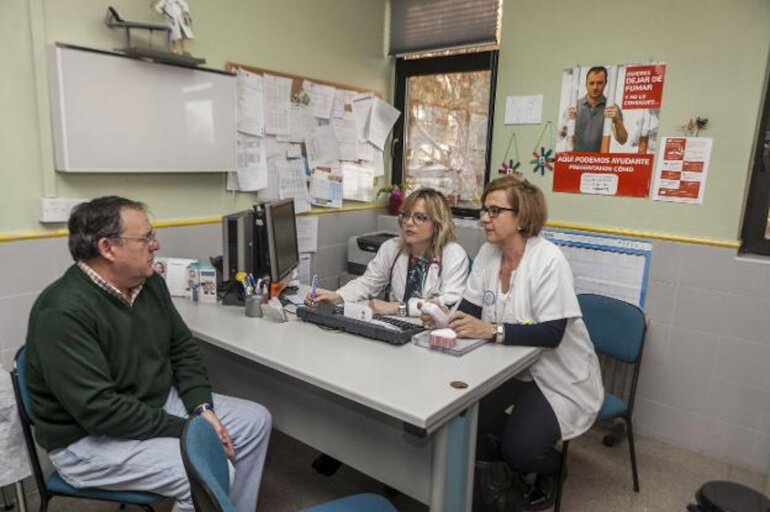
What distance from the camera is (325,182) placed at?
314 centimetres

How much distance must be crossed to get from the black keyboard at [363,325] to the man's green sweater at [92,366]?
1.75 ft

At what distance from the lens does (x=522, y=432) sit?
188cm

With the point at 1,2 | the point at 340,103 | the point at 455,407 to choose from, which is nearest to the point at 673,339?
the point at 455,407

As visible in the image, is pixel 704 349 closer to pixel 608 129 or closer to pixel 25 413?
pixel 608 129

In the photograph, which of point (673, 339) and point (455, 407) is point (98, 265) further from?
point (673, 339)

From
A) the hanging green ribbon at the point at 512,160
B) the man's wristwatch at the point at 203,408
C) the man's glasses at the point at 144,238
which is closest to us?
the man's glasses at the point at 144,238

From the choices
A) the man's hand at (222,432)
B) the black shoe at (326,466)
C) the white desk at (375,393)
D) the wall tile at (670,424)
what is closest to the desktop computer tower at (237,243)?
the white desk at (375,393)

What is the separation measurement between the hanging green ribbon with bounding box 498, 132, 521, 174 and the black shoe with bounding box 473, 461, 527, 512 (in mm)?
1731

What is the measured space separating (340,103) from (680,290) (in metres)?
2.11

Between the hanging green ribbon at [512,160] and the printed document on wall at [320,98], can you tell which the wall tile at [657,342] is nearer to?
the hanging green ribbon at [512,160]

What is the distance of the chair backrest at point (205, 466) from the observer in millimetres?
894

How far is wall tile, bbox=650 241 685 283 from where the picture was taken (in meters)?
2.52

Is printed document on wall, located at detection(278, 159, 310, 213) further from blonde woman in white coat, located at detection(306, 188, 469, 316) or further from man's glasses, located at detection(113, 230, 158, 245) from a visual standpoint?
man's glasses, located at detection(113, 230, 158, 245)

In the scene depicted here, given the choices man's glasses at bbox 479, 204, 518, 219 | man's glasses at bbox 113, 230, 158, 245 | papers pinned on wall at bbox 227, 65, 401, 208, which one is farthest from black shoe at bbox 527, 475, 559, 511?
papers pinned on wall at bbox 227, 65, 401, 208
